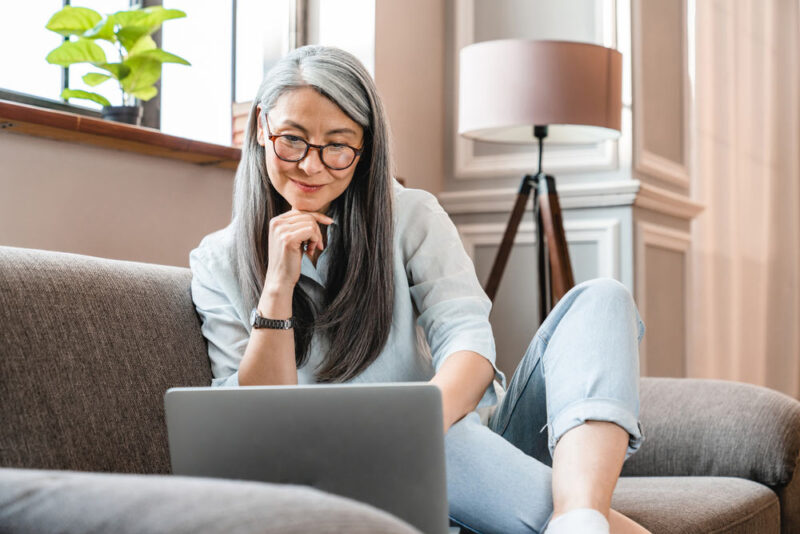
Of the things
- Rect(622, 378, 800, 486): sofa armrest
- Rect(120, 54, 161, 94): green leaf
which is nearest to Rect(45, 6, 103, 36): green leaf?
Rect(120, 54, 161, 94): green leaf

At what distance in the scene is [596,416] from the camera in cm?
118

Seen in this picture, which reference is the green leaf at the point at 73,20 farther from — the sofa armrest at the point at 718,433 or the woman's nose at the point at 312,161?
the sofa armrest at the point at 718,433

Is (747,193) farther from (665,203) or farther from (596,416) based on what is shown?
(596,416)

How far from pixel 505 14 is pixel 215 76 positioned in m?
1.00

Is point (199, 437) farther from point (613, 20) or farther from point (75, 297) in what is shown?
point (613, 20)

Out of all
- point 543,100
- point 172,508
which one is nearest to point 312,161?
point 172,508

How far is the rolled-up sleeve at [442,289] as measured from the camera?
1444 millimetres

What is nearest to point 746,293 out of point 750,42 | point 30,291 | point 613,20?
point 750,42

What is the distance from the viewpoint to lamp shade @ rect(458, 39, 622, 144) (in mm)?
2490

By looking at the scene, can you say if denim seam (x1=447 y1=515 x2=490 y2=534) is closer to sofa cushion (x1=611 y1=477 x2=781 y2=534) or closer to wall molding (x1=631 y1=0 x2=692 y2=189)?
sofa cushion (x1=611 y1=477 x2=781 y2=534)

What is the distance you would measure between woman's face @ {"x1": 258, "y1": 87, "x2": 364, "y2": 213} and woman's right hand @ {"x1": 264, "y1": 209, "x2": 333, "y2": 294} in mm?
36

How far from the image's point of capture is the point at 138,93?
2.20 meters

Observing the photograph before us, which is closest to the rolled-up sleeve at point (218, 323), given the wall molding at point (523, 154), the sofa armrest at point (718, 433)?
the sofa armrest at point (718, 433)

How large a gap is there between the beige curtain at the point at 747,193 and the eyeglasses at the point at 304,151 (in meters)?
2.41
